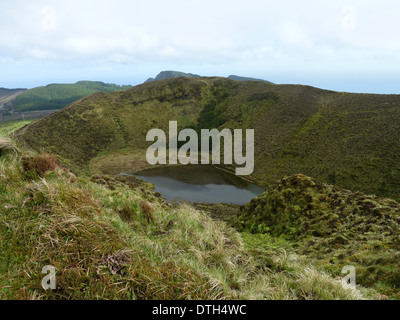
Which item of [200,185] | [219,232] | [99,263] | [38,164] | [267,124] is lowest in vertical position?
[200,185]

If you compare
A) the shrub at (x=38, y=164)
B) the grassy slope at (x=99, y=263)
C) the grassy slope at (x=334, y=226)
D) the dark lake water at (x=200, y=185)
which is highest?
the shrub at (x=38, y=164)

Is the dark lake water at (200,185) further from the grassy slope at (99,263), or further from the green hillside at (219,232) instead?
the grassy slope at (99,263)

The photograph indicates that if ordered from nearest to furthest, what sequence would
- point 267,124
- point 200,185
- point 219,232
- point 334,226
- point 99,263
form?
1. point 99,263
2. point 219,232
3. point 334,226
4. point 200,185
5. point 267,124

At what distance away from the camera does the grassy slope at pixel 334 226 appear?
8445 mm

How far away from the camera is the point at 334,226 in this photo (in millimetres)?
15219

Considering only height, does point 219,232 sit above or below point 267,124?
below

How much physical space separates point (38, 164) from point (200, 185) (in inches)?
1463

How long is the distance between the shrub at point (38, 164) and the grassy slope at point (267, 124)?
4138 cm

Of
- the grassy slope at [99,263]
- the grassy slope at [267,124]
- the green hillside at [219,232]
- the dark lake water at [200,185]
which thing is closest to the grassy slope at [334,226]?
the green hillside at [219,232]

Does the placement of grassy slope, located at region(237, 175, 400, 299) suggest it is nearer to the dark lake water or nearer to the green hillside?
the green hillside

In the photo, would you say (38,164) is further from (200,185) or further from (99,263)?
(200,185)

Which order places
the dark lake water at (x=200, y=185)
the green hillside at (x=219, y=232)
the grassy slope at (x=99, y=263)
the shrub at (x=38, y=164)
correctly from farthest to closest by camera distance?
the dark lake water at (x=200, y=185) → the shrub at (x=38, y=164) → the green hillside at (x=219, y=232) → the grassy slope at (x=99, y=263)

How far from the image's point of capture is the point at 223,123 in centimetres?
7631

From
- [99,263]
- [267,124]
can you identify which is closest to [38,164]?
[99,263]
